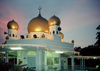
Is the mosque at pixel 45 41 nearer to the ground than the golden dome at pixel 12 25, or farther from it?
nearer to the ground

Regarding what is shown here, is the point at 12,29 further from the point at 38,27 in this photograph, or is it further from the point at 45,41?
the point at 45,41

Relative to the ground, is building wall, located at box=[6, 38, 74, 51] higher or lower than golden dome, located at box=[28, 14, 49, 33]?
lower

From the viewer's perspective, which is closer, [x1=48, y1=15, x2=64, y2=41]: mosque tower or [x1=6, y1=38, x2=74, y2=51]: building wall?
[x1=6, y1=38, x2=74, y2=51]: building wall

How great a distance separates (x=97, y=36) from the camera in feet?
112

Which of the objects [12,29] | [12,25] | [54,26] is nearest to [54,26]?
[54,26]

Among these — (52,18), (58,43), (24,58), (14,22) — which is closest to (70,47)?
(58,43)

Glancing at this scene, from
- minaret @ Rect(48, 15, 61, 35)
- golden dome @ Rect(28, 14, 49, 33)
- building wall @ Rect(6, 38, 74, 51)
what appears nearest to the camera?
building wall @ Rect(6, 38, 74, 51)

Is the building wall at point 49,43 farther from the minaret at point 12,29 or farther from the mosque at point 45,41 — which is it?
the minaret at point 12,29

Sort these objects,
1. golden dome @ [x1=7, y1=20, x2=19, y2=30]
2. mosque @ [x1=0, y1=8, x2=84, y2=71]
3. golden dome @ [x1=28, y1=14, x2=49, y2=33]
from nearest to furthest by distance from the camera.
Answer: mosque @ [x1=0, y1=8, x2=84, y2=71] → golden dome @ [x1=28, y1=14, x2=49, y2=33] → golden dome @ [x1=7, y1=20, x2=19, y2=30]

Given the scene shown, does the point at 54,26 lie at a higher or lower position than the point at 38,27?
higher

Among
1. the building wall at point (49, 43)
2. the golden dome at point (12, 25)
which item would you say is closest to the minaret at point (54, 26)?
the building wall at point (49, 43)

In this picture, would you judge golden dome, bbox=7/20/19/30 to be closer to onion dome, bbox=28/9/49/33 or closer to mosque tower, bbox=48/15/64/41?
onion dome, bbox=28/9/49/33

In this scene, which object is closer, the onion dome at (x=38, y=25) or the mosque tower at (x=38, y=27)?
the mosque tower at (x=38, y=27)

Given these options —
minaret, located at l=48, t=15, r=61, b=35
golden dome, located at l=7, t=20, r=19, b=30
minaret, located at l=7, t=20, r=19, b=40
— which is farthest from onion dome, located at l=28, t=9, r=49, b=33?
minaret, located at l=7, t=20, r=19, b=40
